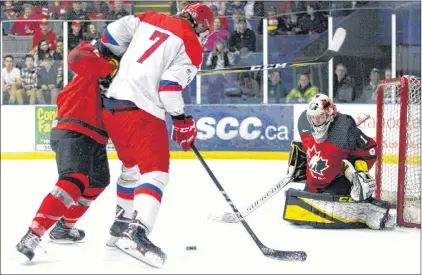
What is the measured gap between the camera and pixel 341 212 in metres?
3.88

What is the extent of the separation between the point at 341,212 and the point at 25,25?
16.0 ft

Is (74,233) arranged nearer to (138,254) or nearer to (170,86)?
(138,254)

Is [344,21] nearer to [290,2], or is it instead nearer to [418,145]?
[290,2]

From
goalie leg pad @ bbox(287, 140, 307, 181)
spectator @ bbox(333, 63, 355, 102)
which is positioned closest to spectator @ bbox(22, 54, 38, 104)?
spectator @ bbox(333, 63, 355, 102)

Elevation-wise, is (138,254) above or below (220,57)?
below

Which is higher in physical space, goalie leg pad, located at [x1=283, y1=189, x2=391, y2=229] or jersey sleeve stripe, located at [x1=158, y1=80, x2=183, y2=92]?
jersey sleeve stripe, located at [x1=158, y1=80, x2=183, y2=92]

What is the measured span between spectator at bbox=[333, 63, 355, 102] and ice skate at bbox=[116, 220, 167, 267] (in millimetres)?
5048

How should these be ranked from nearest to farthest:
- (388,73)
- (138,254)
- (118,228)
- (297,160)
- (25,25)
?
(138,254) < (118,228) < (297,160) < (388,73) < (25,25)

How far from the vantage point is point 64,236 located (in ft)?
10.9

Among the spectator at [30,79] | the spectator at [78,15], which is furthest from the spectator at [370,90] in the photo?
the spectator at [30,79]

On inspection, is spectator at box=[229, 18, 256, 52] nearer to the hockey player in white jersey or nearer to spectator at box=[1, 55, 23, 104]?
spectator at box=[1, 55, 23, 104]

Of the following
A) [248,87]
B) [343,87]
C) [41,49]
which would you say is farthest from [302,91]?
[41,49]

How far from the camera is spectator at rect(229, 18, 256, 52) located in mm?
7805

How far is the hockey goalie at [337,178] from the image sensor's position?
386 centimetres
